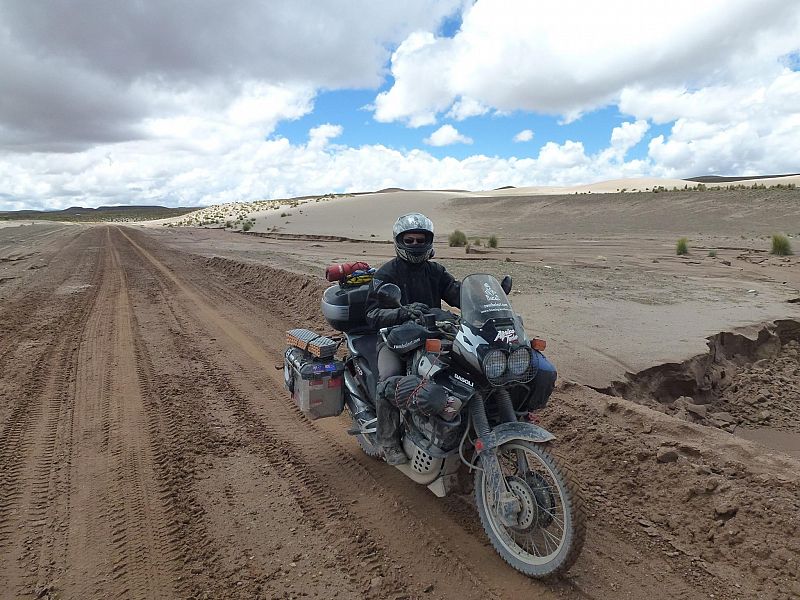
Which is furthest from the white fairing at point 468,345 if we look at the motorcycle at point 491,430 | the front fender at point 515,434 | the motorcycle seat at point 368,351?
the motorcycle seat at point 368,351

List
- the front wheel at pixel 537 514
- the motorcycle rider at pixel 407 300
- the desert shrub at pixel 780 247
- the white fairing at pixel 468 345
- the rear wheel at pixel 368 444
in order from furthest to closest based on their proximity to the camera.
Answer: the desert shrub at pixel 780 247, the rear wheel at pixel 368 444, the motorcycle rider at pixel 407 300, the white fairing at pixel 468 345, the front wheel at pixel 537 514

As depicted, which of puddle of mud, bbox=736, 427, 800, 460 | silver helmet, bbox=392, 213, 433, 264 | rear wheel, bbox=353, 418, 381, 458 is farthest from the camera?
puddle of mud, bbox=736, 427, 800, 460

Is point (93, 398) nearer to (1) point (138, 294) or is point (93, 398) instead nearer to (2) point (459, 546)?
(2) point (459, 546)

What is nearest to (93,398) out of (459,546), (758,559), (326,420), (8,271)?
(326,420)

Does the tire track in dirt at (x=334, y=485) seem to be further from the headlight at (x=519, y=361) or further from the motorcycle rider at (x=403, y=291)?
the headlight at (x=519, y=361)

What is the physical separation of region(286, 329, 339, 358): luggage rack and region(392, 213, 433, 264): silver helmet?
3.61 feet

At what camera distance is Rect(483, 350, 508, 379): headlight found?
3107 millimetres

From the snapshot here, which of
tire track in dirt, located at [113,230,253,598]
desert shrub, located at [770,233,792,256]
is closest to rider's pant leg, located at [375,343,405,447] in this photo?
tire track in dirt, located at [113,230,253,598]

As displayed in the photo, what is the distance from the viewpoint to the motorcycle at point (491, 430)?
3.10m

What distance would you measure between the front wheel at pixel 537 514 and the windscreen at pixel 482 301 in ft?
2.41

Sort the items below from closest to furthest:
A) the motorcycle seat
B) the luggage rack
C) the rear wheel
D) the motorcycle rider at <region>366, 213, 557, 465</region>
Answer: the motorcycle rider at <region>366, 213, 557, 465</region> < the rear wheel < the motorcycle seat < the luggage rack

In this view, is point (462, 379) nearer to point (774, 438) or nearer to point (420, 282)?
point (420, 282)

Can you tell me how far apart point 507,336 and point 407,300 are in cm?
126

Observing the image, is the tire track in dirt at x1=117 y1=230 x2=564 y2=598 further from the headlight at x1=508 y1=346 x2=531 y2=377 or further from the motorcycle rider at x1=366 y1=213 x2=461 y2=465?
the headlight at x1=508 y1=346 x2=531 y2=377
